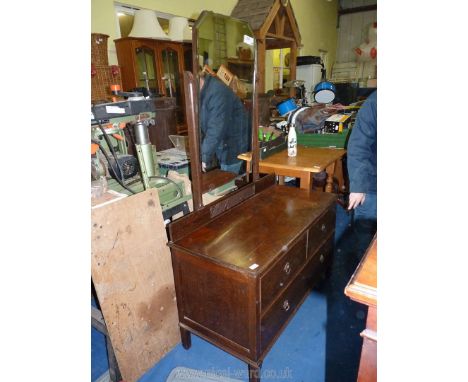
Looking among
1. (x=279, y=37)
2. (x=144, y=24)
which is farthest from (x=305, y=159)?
(x=279, y=37)

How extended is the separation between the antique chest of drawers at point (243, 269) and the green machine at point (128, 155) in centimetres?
20

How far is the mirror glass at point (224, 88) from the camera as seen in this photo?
1.96m

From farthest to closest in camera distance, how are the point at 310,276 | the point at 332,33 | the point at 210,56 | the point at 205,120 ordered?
the point at 332,33 < the point at 210,56 < the point at 205,120 < the point at 310,276

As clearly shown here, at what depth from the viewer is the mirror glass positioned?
1964mm

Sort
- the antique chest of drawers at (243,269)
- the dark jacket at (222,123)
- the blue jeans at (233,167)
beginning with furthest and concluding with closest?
the blue jeans at (233,167) → the dark jacket at (222,123) → the antique chest of drawers at (243,269)

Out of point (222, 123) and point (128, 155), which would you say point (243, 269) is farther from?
point (222, 123)

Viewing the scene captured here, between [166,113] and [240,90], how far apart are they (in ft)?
1.98

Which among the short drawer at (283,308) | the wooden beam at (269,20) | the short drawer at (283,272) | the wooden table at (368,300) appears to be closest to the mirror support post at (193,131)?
the short drawer at (283,272)

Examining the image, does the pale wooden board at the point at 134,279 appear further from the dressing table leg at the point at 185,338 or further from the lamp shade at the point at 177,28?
the lamp shade at the point at 177,28

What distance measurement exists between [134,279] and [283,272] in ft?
2.15

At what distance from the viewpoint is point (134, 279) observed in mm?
1324
